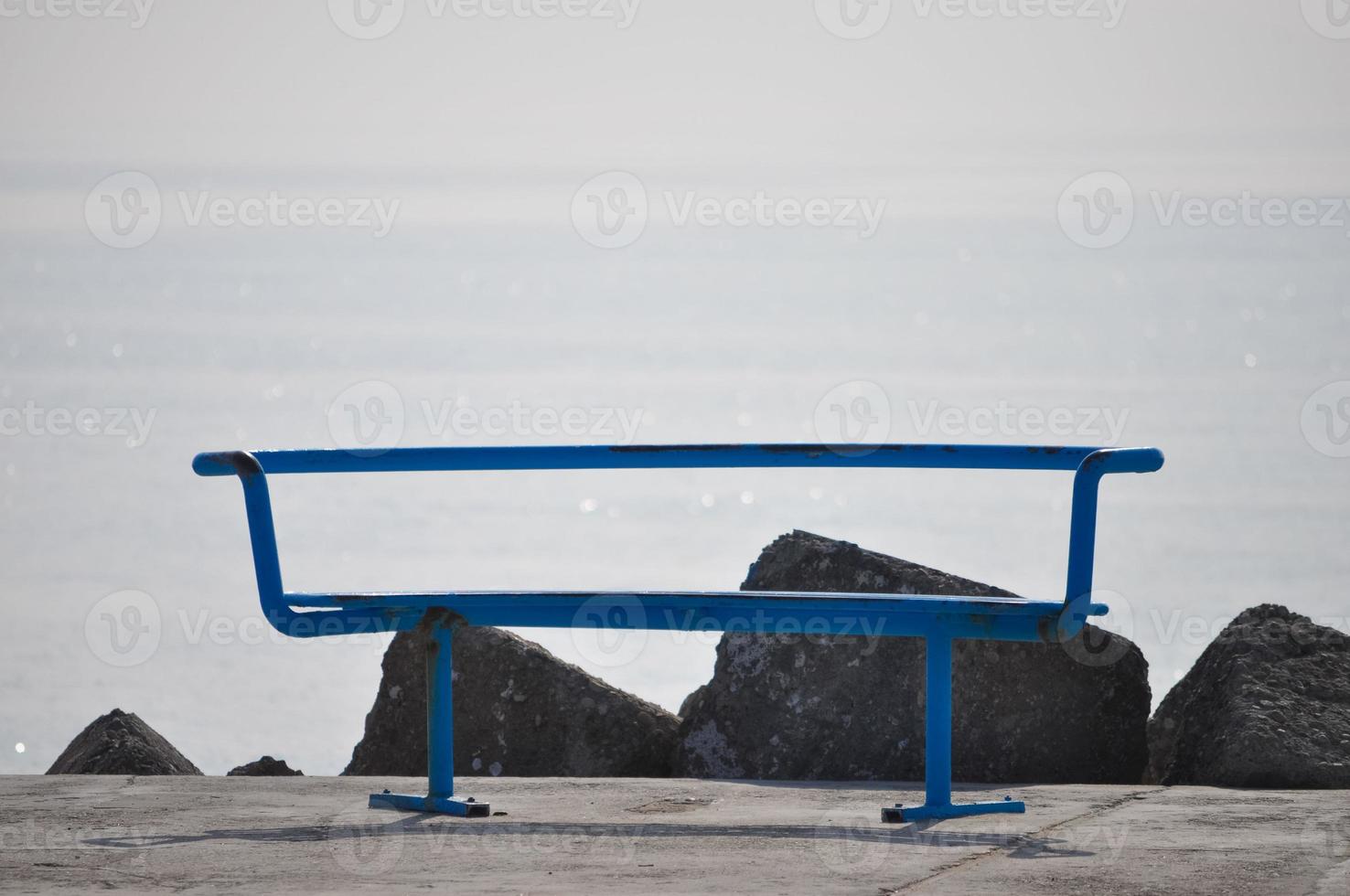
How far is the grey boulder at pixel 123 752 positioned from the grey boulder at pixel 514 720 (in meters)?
0.63

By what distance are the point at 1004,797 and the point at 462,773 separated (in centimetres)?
207

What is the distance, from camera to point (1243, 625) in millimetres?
5461

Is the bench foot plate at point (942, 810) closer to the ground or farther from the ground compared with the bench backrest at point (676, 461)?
closer to the ground

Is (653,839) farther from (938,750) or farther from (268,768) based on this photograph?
(268,768)

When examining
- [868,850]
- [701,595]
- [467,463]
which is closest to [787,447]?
[701,595]

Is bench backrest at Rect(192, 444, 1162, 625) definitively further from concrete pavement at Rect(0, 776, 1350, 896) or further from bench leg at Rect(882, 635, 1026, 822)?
concrete pavement at Rect(0, 776, 1350, 896)

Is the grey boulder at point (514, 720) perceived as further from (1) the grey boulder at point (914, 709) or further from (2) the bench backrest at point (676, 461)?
(2) the bench backrest at point (676, 461)

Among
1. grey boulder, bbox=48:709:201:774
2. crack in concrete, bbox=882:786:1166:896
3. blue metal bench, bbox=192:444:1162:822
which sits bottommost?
crack in concrete, bbox=882:786:1166:896

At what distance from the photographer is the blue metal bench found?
405 cm

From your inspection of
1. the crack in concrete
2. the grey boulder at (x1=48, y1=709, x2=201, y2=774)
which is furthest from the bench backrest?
the grey boulder at (x1=48, y1=709, x2=201, y2=774)

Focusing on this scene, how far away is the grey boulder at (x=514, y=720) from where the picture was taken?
5742mm

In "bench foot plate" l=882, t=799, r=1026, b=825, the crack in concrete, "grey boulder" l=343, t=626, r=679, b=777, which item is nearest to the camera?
the crack in concrete

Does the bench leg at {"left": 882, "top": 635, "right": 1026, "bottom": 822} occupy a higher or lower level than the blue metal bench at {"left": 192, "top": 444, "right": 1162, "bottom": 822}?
lower

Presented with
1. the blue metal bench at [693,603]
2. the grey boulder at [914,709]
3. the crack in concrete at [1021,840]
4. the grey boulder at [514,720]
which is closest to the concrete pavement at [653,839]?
the crack in concrete at [1021,840]
